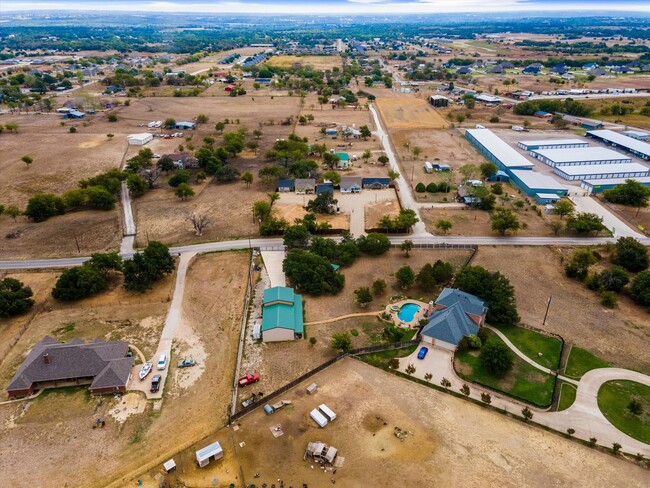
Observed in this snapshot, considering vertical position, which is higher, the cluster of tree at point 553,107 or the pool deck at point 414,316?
the cluster of tree at point 553,107

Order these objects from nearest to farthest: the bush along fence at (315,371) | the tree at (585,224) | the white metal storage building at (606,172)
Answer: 1. the bush along fence at (315,371)
2. the tree at (585,224)
3. the white metal storage building at (606,172)

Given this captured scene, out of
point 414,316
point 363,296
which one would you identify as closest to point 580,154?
point 414,316

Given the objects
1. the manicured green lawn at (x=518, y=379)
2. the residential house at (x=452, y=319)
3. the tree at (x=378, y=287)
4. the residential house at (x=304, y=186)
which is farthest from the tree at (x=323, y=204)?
the manicured green lawn at (x=518, y=379)

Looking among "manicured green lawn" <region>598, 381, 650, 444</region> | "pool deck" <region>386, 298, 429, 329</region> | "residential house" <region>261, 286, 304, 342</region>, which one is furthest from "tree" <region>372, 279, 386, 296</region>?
"manicured green lawn" <region>598, 381, 650, 444</region>

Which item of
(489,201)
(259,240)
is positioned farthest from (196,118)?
(489,201)

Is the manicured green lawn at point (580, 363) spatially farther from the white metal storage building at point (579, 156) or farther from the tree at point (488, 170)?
the white metal storage building at point (579, 156)
